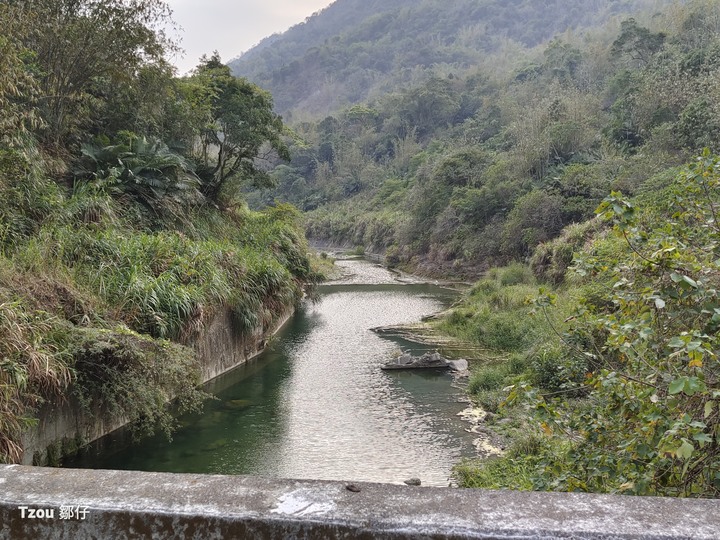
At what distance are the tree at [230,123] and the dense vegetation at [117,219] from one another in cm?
5

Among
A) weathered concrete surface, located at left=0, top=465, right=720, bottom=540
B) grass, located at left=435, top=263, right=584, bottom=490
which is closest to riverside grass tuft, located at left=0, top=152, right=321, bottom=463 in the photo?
grass, located at left=435, top=263, right=584, bottom=490

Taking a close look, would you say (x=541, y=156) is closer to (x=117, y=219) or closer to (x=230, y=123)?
(x=230, y=123)

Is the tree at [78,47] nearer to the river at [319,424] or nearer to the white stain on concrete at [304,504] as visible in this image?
the river at [319,424]

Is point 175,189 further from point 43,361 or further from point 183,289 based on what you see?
point 43,361

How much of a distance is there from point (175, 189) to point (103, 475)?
44.4ft

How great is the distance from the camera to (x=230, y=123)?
59.9ft

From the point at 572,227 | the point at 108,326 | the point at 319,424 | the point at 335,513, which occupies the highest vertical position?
the point at 335,513

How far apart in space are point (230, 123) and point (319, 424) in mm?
11990

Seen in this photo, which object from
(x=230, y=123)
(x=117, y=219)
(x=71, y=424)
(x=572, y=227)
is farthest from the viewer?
(x=572, y=227)

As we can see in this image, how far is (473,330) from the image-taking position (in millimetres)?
15922

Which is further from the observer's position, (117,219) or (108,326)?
(117,219)

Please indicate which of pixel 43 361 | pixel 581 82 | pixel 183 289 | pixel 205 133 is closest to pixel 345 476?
pixel 43 361

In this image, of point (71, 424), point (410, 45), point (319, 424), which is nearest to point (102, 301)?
point (71, 424)

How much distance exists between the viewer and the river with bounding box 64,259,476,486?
761 cm
